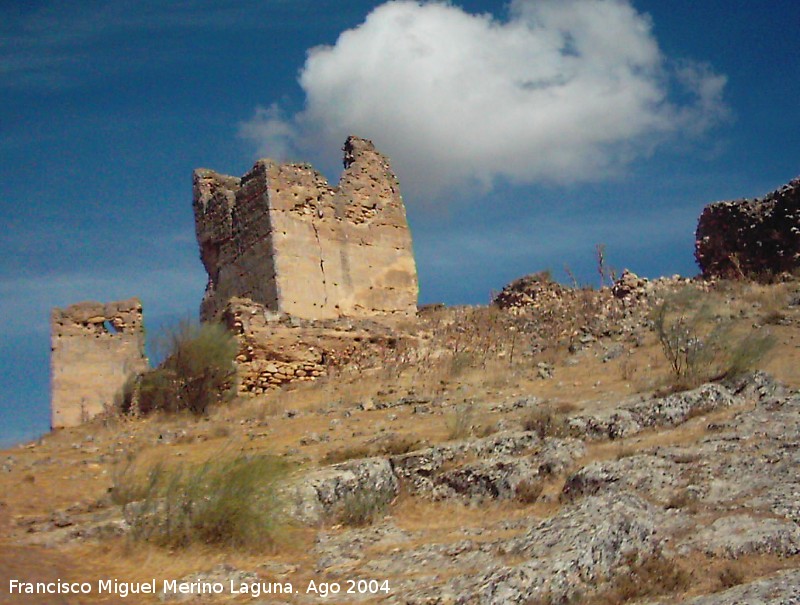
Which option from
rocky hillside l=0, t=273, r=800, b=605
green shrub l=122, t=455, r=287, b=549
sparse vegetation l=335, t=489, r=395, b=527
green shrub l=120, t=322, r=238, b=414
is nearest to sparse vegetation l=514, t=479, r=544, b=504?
rocky hillside l=0, t=273, r=800, b=605

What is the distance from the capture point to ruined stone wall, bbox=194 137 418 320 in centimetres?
1912

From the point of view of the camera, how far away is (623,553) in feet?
24.2

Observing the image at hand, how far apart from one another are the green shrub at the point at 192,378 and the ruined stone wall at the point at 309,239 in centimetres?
218

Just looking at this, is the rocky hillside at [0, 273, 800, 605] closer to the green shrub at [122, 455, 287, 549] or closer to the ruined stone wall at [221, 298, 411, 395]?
the green shrub at [122, 455, 287, 549]

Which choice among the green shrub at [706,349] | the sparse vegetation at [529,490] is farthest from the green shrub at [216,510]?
the green shrub at [706,349]

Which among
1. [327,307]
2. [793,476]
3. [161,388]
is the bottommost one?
[793,476]

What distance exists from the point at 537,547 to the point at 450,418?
16.2ft

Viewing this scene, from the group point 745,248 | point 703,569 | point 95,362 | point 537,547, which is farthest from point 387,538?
point 745,248

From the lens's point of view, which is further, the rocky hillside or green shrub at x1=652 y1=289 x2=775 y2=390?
green shrub at x1=652 y1=289 x2=775 y2=390

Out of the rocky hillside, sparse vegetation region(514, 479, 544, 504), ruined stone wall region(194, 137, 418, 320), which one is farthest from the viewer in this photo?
ruined stone wall region(194, 137, 418, 320)

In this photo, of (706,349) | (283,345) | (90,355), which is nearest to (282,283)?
(283,345)

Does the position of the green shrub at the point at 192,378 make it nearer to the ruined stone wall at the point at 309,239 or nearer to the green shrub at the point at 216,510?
the ruined stone wall at the point at 309,239

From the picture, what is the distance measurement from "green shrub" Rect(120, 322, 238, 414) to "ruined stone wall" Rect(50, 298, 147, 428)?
4.07 ft

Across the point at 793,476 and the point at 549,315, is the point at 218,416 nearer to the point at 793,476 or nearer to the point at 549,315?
the point at 549,315
